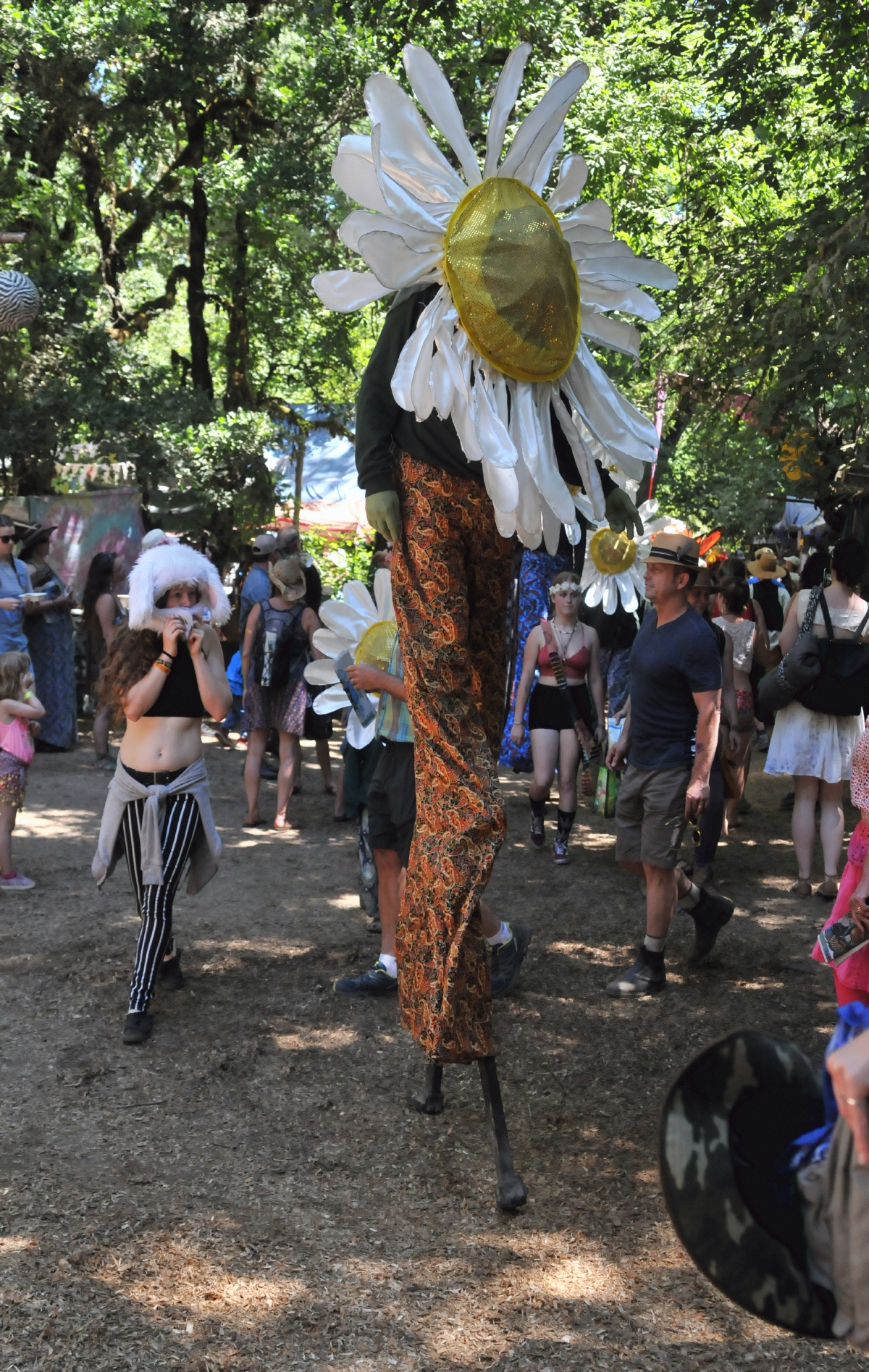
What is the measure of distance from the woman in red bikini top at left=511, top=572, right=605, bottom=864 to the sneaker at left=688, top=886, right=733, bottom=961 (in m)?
2.20

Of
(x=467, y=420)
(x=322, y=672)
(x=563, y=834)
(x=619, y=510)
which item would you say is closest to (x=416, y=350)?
(x=467, y=420)

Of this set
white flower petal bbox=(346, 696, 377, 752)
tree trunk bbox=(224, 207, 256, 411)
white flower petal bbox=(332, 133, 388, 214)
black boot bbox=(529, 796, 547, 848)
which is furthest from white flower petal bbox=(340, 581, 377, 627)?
tree trunk bbox=(224, 207, 256, 411)

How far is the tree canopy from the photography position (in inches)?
316

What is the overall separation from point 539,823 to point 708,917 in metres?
2.72

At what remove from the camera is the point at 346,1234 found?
327cm

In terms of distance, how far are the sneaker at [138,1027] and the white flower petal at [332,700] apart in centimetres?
156

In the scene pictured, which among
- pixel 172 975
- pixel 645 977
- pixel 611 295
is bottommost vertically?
pixel 172 975

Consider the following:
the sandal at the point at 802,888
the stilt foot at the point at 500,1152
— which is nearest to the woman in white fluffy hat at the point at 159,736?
the stilt foot at the point at 500,1152

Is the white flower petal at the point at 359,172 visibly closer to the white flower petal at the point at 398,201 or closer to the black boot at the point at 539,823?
the white flower petal at the point at 398,201

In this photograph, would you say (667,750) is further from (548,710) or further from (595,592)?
(595,592)

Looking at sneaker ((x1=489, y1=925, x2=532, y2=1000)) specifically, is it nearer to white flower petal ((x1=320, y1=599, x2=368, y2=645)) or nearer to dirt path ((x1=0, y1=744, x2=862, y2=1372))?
dirt path ((x1=0, y1=744, x2=862, y2=1372))

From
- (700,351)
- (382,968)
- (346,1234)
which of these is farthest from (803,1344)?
(700,351)

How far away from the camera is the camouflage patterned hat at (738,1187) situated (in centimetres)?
159

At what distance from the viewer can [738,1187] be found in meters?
1.60
